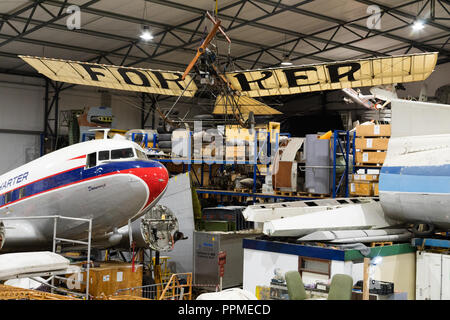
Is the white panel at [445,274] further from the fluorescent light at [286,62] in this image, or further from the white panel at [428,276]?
the fluorescent light at [286,62]

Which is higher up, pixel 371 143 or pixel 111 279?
pixel 371 143

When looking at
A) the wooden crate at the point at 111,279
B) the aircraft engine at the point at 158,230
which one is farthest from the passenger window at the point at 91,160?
the wooden crate at the point at 111,279

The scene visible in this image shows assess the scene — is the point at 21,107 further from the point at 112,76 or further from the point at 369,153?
the point at 369,153

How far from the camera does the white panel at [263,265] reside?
26.0 ft

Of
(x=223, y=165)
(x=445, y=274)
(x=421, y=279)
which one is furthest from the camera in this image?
(x=223, y=165)

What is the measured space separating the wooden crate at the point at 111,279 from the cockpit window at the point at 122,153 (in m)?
2.40

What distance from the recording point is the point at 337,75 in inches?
701

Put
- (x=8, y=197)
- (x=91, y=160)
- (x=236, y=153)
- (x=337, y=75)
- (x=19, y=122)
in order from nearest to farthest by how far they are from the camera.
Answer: (x=91, y=160)
(x=8, y=197)
(x=236, y=153)
(x=337, y=75)
(x=19, y=122)

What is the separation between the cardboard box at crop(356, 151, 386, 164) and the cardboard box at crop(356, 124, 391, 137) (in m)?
0.50

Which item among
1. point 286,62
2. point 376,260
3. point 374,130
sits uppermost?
point 286,62

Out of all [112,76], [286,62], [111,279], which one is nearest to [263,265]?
[111,279]

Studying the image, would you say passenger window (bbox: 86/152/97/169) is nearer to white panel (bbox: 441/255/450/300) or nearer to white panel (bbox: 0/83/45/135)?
white panel (bbox: 441/255/450/300)

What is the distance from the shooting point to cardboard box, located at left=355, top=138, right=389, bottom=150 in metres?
13.7

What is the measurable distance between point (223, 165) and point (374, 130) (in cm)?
734
